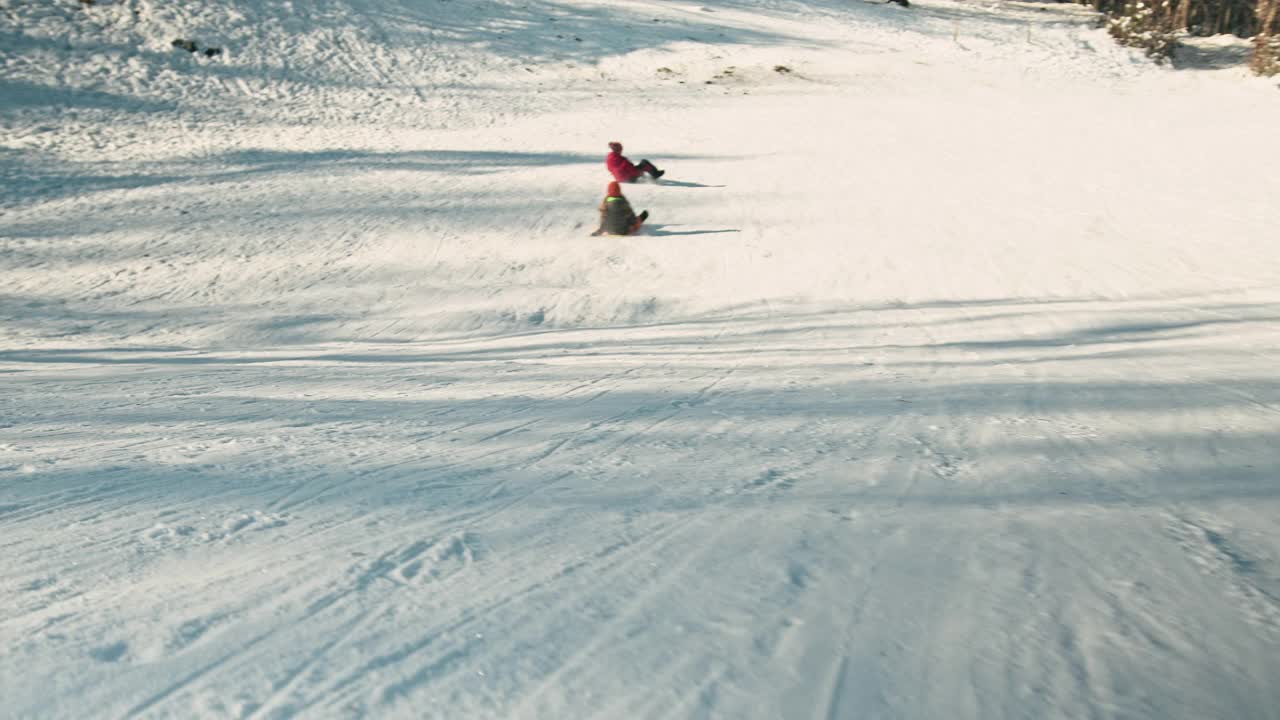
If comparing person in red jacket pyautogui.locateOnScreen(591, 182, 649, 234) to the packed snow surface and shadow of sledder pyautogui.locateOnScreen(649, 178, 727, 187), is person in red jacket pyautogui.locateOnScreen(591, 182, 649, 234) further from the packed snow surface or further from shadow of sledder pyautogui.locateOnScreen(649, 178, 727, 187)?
shadow of sledder pyautogui.locateOnScreen(649, 178, 727, 187)

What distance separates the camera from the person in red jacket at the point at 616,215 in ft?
37.6

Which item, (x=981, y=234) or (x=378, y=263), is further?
(x=981, y=234)

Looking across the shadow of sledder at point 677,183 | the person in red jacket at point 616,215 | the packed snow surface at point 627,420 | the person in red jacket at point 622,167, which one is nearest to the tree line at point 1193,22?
the packed snow surface at point 627,420

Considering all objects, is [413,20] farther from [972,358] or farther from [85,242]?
[972,358]

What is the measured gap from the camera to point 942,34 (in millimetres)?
27984

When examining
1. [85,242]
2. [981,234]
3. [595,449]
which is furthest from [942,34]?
[595,449]

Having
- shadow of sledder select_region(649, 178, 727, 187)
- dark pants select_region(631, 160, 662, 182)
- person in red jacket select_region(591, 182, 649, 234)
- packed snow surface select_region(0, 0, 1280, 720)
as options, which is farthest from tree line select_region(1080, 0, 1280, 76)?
person in red jacket select_region(591, 182, 649, 234)

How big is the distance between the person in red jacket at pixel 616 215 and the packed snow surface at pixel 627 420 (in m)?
0.38

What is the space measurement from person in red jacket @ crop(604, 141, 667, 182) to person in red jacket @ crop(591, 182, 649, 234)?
6.76ft

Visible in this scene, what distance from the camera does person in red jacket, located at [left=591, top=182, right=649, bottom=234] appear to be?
1146 cm

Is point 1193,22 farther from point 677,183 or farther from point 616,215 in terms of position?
point 616,215

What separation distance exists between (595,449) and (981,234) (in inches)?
354

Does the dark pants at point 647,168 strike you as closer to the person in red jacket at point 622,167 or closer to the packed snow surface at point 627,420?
the person in red jacket at point 622,167

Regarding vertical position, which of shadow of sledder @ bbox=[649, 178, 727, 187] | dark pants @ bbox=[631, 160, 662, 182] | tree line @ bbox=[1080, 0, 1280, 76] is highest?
tree line @ bbox=[1080, 0, 1280, 76]
